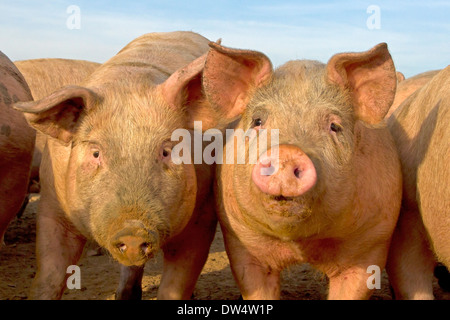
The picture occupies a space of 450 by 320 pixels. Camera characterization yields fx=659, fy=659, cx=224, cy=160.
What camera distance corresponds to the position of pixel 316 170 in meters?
3.81

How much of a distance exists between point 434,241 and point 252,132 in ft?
4.88

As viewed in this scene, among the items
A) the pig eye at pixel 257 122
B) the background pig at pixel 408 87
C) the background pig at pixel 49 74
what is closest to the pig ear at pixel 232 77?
the pig eye at pixel 257 122

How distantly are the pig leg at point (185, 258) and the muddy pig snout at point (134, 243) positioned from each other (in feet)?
3.53

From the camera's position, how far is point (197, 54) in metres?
6.35

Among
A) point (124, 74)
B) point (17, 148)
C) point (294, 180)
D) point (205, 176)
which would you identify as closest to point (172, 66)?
point (124, 74)

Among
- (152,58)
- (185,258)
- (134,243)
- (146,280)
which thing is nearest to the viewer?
(134,243)

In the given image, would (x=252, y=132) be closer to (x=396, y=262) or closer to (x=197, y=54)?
(x=396, y=262)

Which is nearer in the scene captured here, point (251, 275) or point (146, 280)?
point (251, 275)

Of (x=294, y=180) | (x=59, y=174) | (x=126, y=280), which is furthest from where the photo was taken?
(x=126, y=280)

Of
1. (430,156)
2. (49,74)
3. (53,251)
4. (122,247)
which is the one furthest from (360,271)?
(49,74)

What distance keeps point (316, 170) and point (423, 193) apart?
4.23ft

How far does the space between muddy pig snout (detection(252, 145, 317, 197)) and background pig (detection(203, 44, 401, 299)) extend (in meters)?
0.02

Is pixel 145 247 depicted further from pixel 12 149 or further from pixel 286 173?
pixel 12 149

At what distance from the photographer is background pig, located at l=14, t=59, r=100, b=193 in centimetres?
884
